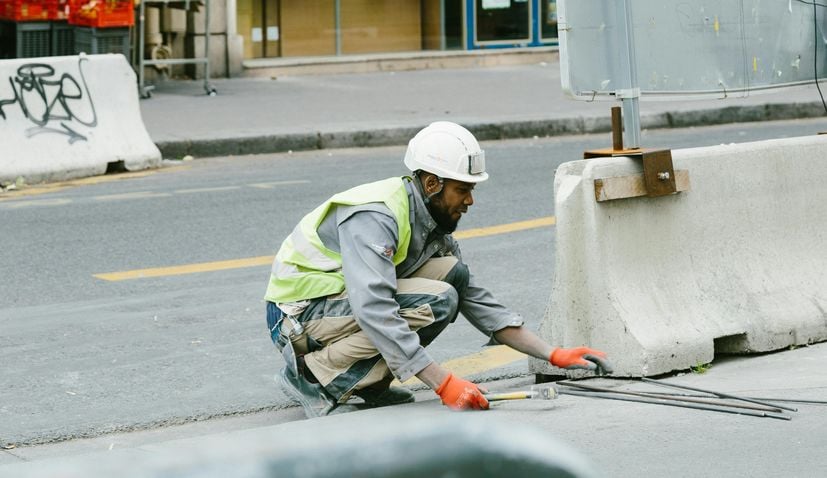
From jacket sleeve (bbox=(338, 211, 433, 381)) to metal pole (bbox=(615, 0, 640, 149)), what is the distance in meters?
1.36

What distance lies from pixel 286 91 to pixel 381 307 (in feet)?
39.1

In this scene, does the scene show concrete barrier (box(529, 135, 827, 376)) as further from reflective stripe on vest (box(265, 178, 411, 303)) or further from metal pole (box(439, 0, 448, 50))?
metal pole (box(439, 0, 448, 50))

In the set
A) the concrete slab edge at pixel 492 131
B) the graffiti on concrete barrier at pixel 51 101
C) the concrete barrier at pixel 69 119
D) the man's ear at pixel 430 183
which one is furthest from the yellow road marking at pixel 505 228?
the concrete slab edge at pixel 492 131

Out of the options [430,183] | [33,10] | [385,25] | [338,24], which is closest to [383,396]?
[430,183]

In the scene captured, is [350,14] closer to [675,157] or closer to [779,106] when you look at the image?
[779,106]

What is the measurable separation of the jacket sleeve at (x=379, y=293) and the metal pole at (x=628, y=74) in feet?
4.46

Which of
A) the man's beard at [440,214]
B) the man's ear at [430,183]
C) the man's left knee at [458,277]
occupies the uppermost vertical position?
the man's ear at [430,183]

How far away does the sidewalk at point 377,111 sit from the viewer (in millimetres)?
12414

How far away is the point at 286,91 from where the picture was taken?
15922mm

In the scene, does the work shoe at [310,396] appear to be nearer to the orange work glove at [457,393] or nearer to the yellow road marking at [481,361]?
the orange work glove at [457,393]

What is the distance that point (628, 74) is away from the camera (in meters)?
5.20

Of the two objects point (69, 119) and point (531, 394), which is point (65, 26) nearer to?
point (69, 119)

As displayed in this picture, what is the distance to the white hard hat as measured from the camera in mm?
4355

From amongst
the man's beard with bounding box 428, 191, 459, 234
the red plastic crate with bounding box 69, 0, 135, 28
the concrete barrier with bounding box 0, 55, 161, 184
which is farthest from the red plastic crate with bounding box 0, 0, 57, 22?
the man's beard with bounding box 428, 191, 459, 234
